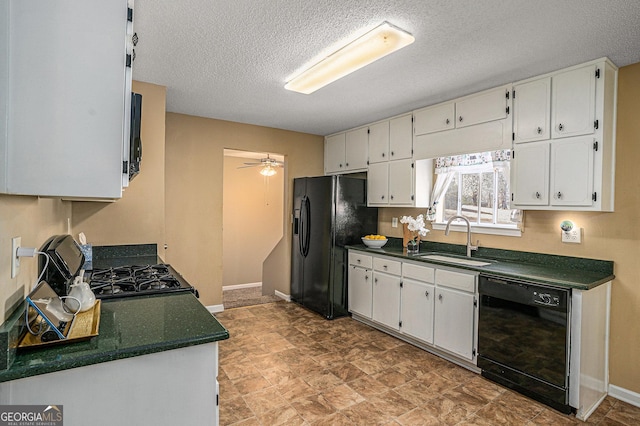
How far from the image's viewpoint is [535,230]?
306 centimetres

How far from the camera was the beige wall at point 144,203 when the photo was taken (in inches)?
117

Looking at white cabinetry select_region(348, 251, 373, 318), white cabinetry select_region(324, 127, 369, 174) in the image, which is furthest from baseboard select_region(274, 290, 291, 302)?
white cabinetry select_region(324, 127, 369, 174)

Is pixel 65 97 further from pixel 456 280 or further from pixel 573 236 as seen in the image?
pixel 573 236

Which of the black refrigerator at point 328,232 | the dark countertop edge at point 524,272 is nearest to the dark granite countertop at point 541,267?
the dark countertop edge at point 524,272

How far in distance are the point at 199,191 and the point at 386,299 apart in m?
2.59

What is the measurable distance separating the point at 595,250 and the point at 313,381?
2469mm

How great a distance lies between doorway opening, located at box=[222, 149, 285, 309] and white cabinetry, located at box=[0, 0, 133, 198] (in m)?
4.78

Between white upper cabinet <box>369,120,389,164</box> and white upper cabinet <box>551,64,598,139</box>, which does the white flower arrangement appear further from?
white upper cabinet <box>551,64,598,139</box>

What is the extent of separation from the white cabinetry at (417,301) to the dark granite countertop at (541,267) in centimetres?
14

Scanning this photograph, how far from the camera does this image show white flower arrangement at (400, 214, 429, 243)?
12.7 ft

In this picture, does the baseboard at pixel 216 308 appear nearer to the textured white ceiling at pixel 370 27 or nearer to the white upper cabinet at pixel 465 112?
the textured white ceiling at pixel 370 27

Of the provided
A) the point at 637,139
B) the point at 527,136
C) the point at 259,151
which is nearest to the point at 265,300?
the point at 259,151

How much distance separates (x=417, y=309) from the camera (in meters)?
3.38

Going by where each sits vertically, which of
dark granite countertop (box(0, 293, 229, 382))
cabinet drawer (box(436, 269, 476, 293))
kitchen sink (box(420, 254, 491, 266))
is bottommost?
cabinet drawer (box(436, 269, 476, 293))
